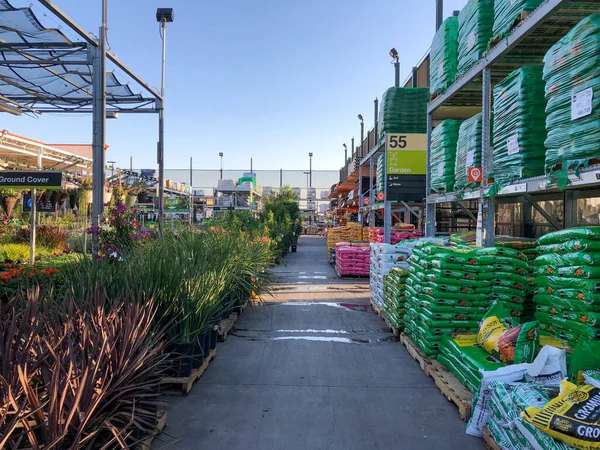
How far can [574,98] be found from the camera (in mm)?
3369

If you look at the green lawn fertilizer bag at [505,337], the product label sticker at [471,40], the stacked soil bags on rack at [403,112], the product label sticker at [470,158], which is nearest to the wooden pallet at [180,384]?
the green lawn fertilizer bag at [505,337]

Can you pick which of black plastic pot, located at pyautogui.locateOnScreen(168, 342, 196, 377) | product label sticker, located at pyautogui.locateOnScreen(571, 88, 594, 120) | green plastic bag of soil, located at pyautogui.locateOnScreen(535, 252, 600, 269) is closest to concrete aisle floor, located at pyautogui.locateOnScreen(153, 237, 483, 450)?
black plastic pot, located at pyautogui.locateOnScreen(168, 342, 196, 377)

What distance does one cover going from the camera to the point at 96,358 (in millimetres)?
2936

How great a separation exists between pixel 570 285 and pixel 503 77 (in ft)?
10.5

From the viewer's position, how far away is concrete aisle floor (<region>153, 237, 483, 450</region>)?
358 cm

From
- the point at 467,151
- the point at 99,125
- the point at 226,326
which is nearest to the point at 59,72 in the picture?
the point at 99,125

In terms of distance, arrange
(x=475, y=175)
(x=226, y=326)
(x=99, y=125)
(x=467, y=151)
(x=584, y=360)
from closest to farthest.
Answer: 1. (x=584, y=360)
2. (x=475, y=175)
3. (x=467, y=151)
4. (x=226, y=326)
5. (x=99, y=125)

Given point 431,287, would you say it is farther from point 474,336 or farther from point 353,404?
point 353,404

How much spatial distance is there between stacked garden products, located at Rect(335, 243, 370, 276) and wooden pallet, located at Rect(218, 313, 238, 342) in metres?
6.66

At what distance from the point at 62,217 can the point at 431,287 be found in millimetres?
19451

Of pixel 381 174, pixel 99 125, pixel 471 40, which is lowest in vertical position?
pixel 381 174

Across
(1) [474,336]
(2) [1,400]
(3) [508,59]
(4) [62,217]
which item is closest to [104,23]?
(3) [508,59]

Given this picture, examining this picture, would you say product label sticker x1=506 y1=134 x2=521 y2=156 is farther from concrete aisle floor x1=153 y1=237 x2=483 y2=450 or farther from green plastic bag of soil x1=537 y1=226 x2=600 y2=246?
concrete aisle floor x1=153 y1=237 x2=483 y2=450

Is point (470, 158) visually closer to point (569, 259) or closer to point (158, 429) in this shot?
point (569, 259)
